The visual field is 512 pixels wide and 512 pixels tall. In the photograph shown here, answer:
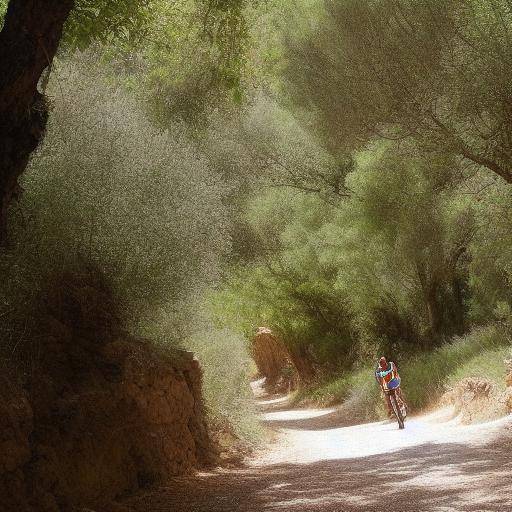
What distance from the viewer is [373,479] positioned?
342 inches

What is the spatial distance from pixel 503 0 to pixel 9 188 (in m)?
8.37

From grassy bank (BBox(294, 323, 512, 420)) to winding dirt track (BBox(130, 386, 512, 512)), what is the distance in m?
1.64

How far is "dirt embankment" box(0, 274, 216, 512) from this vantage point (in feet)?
21.2

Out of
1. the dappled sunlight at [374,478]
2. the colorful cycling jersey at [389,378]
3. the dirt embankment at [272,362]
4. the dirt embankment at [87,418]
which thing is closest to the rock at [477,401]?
the dappled sunlight at [374,478]

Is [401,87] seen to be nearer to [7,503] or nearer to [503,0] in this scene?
[503,0]

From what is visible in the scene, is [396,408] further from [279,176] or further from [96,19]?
[96,19]

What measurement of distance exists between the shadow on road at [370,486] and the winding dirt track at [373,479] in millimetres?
11

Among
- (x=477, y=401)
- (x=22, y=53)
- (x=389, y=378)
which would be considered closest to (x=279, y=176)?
(x=389, y=378)

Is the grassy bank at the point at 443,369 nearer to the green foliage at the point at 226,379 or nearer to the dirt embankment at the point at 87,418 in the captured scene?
the green foliage at the point at 226,379

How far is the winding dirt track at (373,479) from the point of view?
6922 millimetres

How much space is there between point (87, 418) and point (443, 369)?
37.6 feet

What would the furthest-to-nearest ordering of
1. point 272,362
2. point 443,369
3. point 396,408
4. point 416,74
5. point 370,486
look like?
point 272,362 → point 443,369 → point 396,408 → point 416,74 → point 370,486

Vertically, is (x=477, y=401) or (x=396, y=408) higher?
(x=396, y=408)

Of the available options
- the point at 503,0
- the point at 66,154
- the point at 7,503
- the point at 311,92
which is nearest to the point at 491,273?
the point at 311,92
